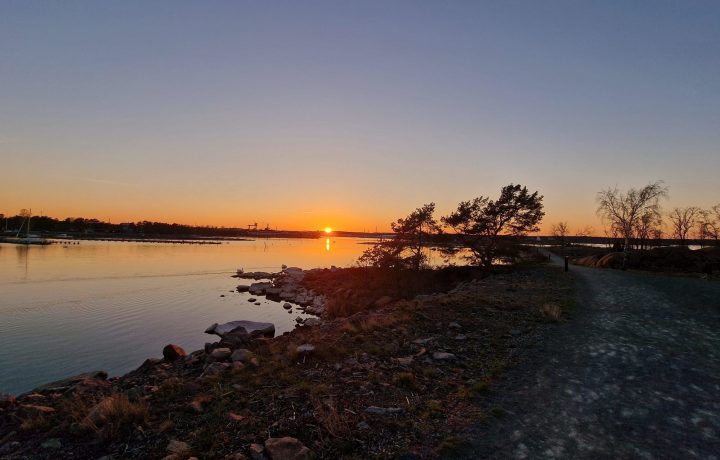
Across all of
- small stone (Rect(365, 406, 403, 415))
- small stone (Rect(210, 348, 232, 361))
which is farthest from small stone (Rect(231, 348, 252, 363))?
small stone (Rect(365, 406, 403, 415))

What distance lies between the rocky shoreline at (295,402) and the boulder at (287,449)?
2cm

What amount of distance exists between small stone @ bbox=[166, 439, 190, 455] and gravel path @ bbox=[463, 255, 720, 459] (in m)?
4.70

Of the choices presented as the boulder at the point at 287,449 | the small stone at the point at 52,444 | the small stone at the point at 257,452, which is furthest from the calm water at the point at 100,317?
the boulder at the point at 287,449

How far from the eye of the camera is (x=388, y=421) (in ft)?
22.5

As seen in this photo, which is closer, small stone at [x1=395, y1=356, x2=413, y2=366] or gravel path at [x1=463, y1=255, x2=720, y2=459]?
gravel path at [x1=463, y1=255, x2=720, y2=459]

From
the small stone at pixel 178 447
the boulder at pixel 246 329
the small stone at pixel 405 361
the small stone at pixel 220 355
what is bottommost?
the boulder at pixel 246 329

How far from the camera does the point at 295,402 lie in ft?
25.8

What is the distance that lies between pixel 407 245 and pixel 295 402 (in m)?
33.6

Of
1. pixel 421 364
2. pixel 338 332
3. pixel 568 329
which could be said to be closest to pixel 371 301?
pixel 338 332

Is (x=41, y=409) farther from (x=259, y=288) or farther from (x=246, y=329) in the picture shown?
(x=259, y=288)

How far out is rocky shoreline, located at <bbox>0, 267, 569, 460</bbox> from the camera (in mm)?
6434

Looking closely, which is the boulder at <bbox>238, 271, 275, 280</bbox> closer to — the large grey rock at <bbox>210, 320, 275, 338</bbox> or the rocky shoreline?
the large grey rock at <bbox>210, 320, 275, 338</bbox>

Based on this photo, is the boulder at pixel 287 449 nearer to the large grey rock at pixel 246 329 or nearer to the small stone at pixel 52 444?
the small stone at pixel 52 444

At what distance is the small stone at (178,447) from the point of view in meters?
6.27
